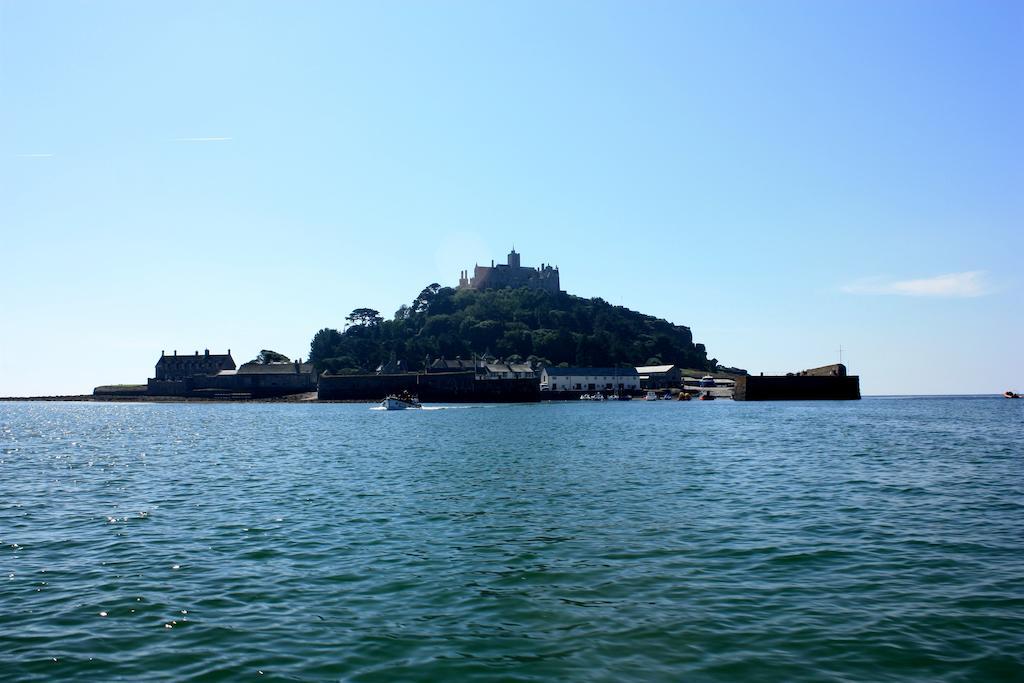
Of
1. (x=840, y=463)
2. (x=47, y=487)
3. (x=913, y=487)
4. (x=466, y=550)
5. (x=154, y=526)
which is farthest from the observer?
(x=840, y=463)

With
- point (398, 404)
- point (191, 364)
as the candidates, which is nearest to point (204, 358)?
point (191, 364)

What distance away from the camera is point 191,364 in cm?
18938

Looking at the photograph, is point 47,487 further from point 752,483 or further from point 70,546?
point 752,483

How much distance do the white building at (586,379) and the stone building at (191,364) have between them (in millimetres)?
83684

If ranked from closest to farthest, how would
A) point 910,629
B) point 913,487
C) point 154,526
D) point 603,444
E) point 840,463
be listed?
point 910,629
point 154,526
point 913,487
point 840,463
point 603,444

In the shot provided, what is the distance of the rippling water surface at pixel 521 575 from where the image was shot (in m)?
9.25

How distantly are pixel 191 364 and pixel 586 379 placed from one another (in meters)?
104

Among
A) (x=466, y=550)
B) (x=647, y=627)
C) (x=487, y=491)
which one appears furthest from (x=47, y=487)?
(x=647, y=627)

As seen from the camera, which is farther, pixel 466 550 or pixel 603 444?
pixel 603 444

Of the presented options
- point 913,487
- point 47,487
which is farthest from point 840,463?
point 47,487

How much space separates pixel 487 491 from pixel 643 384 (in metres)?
178

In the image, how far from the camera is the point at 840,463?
106 ft

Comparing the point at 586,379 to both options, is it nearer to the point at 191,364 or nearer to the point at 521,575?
the point at 191,364

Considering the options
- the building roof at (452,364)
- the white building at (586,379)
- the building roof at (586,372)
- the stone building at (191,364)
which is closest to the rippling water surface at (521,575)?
the white building at (586,379)
